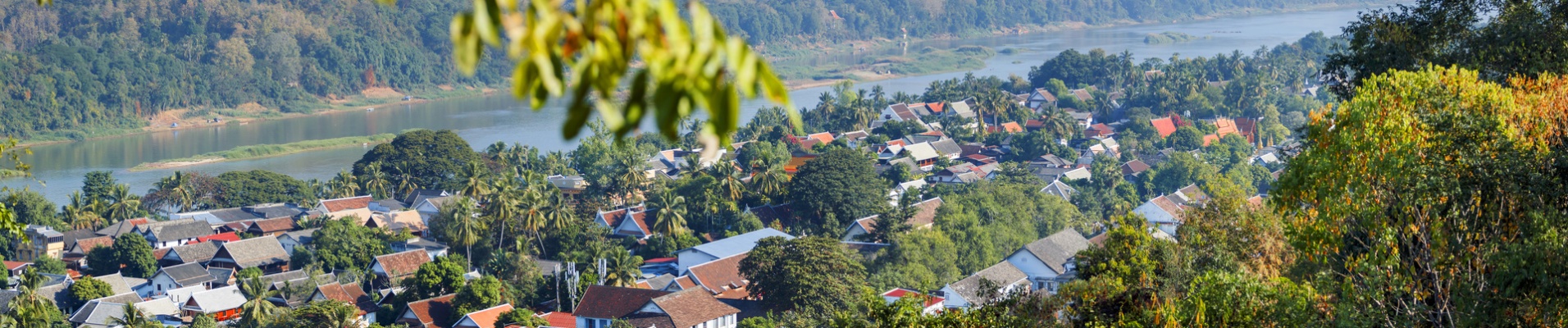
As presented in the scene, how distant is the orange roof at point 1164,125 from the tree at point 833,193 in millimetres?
14790

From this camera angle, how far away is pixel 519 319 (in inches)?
659

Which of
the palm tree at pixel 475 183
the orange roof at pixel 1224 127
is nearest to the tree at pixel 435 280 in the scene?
the palm tree at pixel 475 183

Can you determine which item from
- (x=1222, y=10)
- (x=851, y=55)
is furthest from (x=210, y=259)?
(x=1222, y=10)

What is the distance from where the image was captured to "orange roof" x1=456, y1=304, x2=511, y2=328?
17.1 m

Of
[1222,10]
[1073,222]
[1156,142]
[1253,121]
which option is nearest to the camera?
[1073,222]

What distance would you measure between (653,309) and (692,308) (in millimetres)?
511

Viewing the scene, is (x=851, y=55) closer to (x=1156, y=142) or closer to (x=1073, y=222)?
(x=1156, y=142)

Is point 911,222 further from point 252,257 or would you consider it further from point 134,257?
point 134,257

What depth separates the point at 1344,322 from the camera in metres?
5.46

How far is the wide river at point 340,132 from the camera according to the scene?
36.3 m

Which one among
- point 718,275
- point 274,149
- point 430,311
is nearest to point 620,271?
point 718,275

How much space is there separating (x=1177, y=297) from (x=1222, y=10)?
9974 cm

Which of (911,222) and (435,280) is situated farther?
(911,222)

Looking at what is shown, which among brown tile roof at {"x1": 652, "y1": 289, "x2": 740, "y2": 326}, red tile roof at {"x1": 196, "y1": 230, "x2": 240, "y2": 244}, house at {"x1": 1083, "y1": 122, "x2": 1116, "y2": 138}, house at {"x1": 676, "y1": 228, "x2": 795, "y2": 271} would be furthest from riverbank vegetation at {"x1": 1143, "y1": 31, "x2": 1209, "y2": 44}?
brown tile roof at {"x1": 652, "y1": 289, "x2": 740, "y2": 326}
